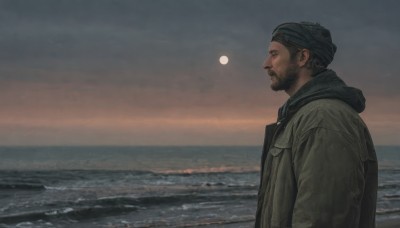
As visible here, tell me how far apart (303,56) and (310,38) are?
0.32 feet

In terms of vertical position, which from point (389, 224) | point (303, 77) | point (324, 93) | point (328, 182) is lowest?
point (389, 224)

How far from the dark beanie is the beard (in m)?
0.13

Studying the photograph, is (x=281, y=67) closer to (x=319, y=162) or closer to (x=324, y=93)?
(x=324, y=93)

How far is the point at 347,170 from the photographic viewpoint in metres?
2.12

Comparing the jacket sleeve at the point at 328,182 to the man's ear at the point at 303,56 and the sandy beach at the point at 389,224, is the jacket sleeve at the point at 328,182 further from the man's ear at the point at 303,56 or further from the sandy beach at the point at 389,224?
the sandy beach at the point at 389,224

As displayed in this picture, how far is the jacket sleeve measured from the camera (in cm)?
209

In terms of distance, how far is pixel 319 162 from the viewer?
6.97ft

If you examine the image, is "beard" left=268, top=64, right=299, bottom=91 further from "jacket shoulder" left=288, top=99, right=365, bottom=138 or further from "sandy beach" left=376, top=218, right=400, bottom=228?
Answer: "sandy beach" left=376, top=218, right=400, bottom=228

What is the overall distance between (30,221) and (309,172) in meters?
15.9

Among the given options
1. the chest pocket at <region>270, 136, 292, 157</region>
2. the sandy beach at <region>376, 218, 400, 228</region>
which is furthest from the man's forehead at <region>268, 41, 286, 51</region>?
the sandy beach at <region>376, 218, 400, 228</region>

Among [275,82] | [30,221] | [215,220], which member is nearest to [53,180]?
[30,221]

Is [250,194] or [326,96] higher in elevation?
[326,96]

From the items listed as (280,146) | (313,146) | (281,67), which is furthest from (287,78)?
(313,146)

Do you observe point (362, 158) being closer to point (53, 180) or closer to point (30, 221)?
point (30, 221)
